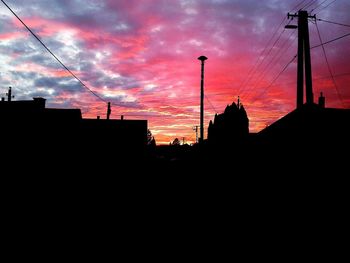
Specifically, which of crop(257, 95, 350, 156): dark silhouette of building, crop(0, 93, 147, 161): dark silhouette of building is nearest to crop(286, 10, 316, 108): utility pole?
crop(257, 95, 350, 156): dark silhouette of building

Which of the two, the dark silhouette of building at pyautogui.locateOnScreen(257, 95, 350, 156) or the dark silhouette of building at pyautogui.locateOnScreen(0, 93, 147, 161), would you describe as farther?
the dark silhouette of building at pyautogui.locateOnScreen(0, 93, 147, 161)

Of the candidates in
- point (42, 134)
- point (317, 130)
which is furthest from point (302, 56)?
point (42, 134)

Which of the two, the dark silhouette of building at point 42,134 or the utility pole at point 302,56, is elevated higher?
the utility pole at point 302,56

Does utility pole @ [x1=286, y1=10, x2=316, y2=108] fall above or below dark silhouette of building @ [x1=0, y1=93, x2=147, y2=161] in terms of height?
above

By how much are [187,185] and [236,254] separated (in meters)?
11.9

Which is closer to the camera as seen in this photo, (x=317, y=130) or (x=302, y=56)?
(x=317, y=130)

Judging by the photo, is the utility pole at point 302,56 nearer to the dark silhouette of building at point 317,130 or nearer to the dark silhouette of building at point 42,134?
the dark silhouette of building at point 317,130

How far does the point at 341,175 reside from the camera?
971 centimetres

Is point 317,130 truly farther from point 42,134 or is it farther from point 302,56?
point 42,134

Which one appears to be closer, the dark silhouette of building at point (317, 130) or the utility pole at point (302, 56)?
the dark silhouette of building at point (317, 130)

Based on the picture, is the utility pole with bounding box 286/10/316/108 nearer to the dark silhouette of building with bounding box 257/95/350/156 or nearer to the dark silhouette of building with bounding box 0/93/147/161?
the dark silhouette of building with bounding box 257/95/350/156

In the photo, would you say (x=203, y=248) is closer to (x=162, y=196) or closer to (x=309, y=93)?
(x=162, y=196)

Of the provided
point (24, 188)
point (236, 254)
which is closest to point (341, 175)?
point (236, 254)

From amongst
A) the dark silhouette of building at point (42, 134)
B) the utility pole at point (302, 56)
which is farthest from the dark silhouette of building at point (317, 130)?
the dark silhouette of building at point (42, 134)
